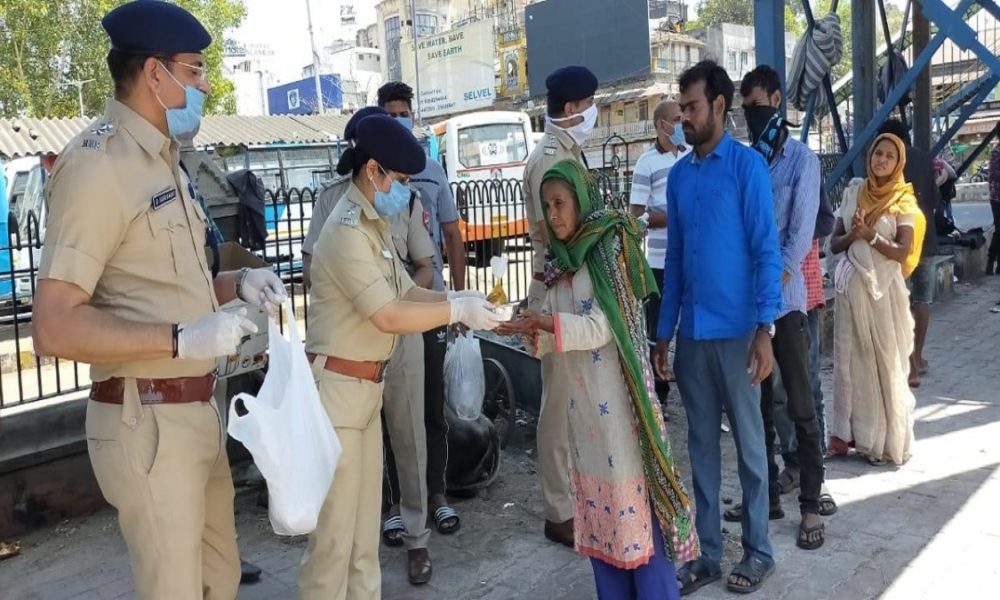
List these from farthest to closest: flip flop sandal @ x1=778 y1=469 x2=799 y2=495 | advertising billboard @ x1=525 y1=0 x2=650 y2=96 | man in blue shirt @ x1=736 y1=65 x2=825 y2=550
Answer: advertising billboard @ x1=525 y1=0 x2=650 y2=96 < flip flop sandal @ x1=778 y1=469 x2=799 y2=495 < man in blue shirt @ x1=736 y1=65 x2=825 y2=550

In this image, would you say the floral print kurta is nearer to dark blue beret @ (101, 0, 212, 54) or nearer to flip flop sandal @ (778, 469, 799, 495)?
dark blue beret @ (101, 0, 212, 54)

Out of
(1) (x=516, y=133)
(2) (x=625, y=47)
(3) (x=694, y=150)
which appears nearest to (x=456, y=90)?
(2) (x=625, y=47)

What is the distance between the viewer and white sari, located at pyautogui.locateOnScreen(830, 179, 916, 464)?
4.47 m

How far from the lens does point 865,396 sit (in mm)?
4547

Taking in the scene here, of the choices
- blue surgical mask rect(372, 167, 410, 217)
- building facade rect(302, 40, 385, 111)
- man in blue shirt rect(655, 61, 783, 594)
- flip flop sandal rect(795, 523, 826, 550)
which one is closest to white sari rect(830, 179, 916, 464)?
flip flop sandal rect(795, 523, 826, 550)

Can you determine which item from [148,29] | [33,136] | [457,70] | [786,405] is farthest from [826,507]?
[457,70]

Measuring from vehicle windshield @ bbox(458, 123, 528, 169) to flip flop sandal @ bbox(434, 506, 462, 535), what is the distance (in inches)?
428

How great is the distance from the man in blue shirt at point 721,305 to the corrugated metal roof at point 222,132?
1141cm

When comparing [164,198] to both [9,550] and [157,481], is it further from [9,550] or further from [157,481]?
[9,550]

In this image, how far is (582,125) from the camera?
3.79 metres

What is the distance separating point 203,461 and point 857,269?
12.2ft

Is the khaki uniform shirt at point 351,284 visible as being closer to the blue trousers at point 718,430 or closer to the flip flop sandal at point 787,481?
the blue trousers at point 718,430

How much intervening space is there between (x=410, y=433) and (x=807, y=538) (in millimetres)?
1810

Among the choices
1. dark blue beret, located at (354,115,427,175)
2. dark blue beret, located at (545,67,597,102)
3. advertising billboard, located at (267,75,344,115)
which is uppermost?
advertising billboard, located at (267,75,344,115)
